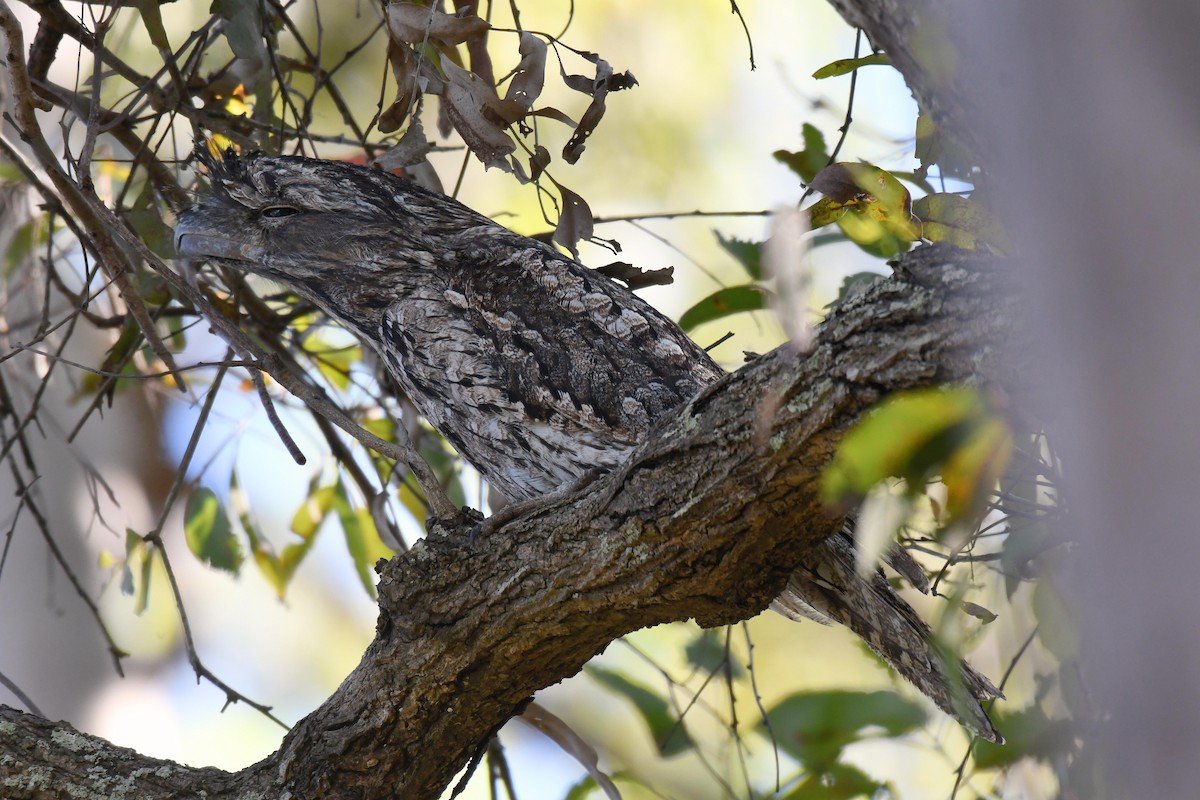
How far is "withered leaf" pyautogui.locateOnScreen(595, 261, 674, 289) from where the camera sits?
2861 mm

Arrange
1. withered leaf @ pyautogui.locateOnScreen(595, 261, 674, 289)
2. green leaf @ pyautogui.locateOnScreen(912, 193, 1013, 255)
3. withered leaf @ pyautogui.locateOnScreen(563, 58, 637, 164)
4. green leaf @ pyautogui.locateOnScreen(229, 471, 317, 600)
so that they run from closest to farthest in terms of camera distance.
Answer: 1. green leaf @ pyautogui.locateOnScreen(912, 193, 1013, 255)
2. withered leaf @ pyautogui.locateOnScreen(563, 58, 637, 164)
3. withered leaf @ pyautogui.locateOnScreen(595, 261, 674, 289)
4. green leaf @ pyautogui.locateOnScreen(229, 471, 317, 600)

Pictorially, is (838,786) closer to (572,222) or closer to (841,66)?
(572,222)

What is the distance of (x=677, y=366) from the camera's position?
2.67m

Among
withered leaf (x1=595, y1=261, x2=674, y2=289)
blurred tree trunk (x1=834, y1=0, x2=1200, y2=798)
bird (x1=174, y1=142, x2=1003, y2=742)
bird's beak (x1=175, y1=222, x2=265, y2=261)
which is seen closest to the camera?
blurred tree trunk (x1=834, y1=0, x2=1200, y2=798)

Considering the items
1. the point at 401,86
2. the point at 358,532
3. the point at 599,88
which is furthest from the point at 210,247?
the point at 358,532

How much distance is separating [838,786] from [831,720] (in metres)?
0.17

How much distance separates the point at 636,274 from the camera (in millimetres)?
2912

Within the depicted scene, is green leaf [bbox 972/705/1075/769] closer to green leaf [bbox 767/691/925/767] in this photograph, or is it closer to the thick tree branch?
green leaf [bbox 767/691/925/767]

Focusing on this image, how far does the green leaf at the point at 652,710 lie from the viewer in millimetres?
3199

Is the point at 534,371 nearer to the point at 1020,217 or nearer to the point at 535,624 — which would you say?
the point at 535,624

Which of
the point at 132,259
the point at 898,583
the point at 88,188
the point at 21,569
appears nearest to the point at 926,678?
the point at 898,583

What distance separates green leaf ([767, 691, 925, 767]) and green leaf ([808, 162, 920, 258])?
1364 millimetres

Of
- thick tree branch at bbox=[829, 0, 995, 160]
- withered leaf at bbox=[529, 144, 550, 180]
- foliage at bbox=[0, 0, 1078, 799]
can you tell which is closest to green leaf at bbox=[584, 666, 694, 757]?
foliage at bbox=[0, 0, 1078, 799]

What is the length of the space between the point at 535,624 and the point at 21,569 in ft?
14.0
